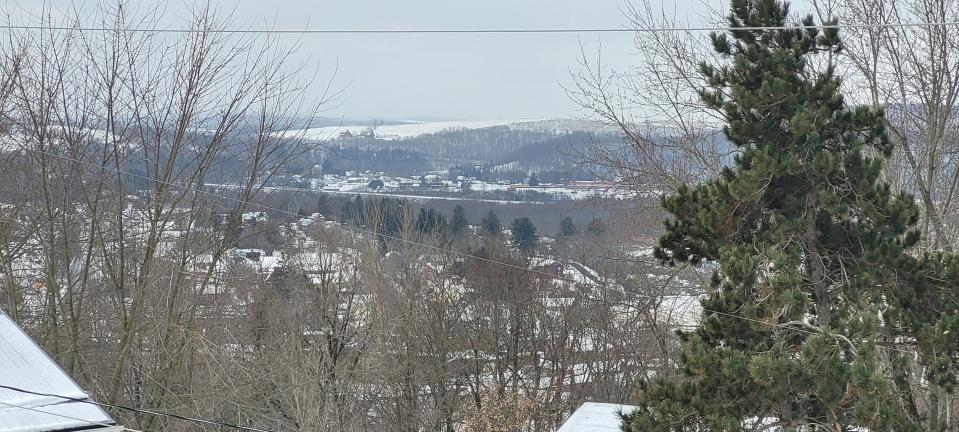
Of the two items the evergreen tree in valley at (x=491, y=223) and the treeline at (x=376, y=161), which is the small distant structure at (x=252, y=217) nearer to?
the treeline at (x=376, y=161)

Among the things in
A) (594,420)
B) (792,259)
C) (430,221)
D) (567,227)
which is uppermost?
(792,259)

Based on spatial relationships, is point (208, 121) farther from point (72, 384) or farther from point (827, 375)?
point (827, 375)

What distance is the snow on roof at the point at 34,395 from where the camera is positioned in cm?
525

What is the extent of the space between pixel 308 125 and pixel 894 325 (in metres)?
9.64

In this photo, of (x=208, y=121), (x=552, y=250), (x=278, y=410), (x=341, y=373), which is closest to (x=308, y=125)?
(x=208, y=121)

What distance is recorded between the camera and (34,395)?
5.45 metres

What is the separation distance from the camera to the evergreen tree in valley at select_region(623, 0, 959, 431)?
6.95 m

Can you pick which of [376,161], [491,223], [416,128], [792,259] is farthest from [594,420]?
[416,128]

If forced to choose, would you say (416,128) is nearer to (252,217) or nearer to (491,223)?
(491,223)

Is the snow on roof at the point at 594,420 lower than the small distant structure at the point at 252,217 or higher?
lower

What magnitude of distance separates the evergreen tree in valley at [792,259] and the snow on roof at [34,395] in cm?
418

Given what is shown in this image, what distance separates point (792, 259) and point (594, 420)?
6.05m

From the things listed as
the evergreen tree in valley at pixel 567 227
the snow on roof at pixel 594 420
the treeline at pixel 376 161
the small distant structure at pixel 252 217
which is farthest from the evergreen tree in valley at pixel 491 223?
the snow on roof at pixel 594 420

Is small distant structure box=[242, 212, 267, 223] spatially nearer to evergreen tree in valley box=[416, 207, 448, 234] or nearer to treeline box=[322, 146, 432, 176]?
treeline box=[322, 146, 432, 176]
